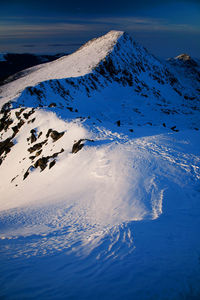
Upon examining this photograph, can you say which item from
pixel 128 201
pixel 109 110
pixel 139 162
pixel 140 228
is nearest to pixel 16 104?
pixel 109 110

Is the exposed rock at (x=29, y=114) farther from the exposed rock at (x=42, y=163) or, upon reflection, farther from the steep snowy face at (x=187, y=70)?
the steep snowy face at (x=187, y=70)

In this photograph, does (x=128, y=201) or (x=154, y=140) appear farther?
(x=154, y=140)

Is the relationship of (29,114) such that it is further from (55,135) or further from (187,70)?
(187,70)

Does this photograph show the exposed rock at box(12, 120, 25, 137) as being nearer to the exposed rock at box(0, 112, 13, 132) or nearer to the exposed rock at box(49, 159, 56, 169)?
the exposed rock at box(0, 112, 13, 132)

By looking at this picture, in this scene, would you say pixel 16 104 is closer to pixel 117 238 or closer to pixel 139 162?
pixel 139 162

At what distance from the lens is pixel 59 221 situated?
868 cm

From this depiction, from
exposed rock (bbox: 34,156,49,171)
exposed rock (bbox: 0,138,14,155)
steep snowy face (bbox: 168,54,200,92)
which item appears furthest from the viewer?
steep snowy face (bbox: 168,54,200,92)

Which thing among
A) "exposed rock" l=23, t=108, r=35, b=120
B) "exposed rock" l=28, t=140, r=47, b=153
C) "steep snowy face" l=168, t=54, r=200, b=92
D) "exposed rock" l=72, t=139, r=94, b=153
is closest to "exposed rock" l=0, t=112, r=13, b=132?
"exposed rock" l=23, t=108, r=35, b=120

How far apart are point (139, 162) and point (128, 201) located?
13.4 ft

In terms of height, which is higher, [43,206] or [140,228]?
[140,228]

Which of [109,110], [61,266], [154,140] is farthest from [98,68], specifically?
[61,266]

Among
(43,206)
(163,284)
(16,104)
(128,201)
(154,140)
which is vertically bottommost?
(43,206)

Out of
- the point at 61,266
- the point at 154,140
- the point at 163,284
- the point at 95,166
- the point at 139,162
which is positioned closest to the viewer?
the point at 163,284

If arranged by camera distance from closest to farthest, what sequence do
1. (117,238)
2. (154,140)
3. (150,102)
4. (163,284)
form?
(163,284), (117,238), (154,140), (150,102)
